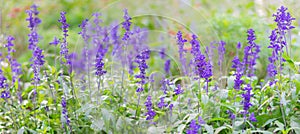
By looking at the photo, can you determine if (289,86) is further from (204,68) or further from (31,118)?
(31,118)

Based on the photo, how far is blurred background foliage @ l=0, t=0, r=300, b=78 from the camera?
16.9 feet

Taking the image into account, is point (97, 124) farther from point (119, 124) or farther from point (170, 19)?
point (170, 19)

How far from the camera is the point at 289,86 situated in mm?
3398

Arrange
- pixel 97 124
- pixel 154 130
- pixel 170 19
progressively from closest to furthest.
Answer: pixel 154 130
pixel 97 124
pixel 170 19

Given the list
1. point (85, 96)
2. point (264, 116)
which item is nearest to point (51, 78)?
point (85, 96)

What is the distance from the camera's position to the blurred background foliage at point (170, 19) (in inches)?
203

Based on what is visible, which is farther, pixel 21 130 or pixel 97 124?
pixel 21 130

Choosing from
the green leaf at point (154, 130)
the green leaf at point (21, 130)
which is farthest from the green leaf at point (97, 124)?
the green leaf at point (21, 130)

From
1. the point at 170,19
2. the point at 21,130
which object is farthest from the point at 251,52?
the point at 21,130

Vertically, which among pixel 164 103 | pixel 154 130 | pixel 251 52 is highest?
pixel 251 52

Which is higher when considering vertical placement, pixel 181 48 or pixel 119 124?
pixel 181 48

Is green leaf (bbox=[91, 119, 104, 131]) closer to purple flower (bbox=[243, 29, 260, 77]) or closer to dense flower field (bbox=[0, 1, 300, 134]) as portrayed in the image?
dense flower field (bbox=[0, 1, 300, 134])

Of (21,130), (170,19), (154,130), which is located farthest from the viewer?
(170,19)

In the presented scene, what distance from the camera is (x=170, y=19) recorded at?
4422mm
